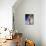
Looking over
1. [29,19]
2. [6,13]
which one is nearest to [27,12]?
[29,19]

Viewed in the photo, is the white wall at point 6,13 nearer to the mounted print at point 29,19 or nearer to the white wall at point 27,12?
the white wall at point 27,12

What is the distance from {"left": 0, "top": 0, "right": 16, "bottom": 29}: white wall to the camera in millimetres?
4105

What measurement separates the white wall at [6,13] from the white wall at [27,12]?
114 centimetres

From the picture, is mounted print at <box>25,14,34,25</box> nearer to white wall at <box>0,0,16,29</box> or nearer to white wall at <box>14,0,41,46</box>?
white wall at <box>14,0,41,46</box>

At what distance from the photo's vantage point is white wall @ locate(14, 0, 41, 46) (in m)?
5.29

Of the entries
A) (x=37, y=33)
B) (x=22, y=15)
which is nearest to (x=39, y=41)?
(x=37, y=33)

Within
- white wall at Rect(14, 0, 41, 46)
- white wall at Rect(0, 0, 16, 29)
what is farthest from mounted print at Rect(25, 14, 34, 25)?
white wall at Rect(0, 0, 16, 29)

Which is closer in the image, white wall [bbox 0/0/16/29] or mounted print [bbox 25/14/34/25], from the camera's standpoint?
white wall [bbox 0/0/16/29]

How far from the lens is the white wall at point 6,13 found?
4105 mm

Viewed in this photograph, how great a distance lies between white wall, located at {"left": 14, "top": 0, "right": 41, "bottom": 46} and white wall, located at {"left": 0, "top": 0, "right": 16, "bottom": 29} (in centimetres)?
114

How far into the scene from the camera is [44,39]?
4828 millimetres

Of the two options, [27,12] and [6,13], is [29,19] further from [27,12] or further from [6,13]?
[6,13]

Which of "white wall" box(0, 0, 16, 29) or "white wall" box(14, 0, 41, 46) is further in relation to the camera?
"white wall" box(14, 0, 41, 46)

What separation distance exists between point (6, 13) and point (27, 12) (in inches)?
54.4
